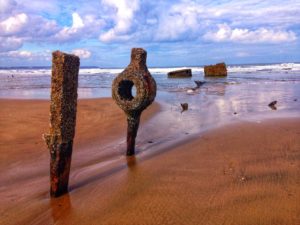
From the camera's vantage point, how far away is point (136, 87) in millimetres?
6375

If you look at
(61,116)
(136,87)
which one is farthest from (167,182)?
(136,87)

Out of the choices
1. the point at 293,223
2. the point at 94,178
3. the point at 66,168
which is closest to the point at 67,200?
the point at 66,168

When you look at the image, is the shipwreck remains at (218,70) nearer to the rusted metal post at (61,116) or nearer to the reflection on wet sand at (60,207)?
the rusted metal post at (61,116)

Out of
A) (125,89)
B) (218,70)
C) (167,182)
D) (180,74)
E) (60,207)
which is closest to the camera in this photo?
(60,207)

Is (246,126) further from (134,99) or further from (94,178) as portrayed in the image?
(94,178)

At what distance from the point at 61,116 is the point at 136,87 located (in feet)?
6.59

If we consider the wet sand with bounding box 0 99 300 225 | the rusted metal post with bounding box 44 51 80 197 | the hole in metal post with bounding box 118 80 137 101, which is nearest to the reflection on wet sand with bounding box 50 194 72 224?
the wet sand with bounding box 0 99 300 225

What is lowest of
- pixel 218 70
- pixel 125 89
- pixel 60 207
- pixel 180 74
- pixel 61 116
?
pixel 60 207

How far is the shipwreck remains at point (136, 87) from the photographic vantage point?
6375 mm

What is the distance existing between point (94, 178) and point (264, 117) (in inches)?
266

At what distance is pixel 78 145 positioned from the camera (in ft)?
26.6

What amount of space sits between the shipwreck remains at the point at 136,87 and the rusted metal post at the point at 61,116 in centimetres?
174

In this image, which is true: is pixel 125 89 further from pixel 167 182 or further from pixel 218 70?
pixel 218 70

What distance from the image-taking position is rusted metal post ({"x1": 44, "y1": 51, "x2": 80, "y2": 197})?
179 inches
